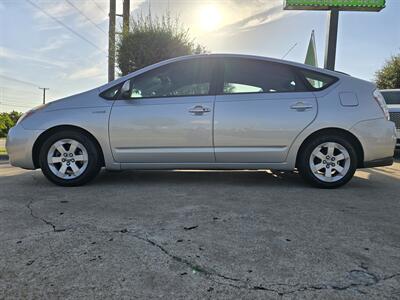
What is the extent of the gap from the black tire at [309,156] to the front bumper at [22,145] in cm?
303

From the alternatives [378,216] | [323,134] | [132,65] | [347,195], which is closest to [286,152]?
[323,134]

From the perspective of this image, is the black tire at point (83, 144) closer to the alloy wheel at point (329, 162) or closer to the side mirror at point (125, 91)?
the side mirror at point (125, 91)

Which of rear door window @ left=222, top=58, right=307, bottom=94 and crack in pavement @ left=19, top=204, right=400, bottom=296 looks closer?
crack in pavement @ left=19, top=204, right=400, bottom=296

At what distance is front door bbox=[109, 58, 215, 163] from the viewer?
418 cm

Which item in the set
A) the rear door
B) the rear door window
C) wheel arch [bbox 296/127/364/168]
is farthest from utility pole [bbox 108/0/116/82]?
wheel arch [bbox 296/127/364/168]

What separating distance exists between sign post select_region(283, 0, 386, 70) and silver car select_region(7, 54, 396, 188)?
6.91m

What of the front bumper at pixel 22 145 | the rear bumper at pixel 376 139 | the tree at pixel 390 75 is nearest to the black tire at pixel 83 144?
the front bumper at pixel 22 145

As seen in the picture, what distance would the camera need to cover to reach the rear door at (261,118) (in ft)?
13.6

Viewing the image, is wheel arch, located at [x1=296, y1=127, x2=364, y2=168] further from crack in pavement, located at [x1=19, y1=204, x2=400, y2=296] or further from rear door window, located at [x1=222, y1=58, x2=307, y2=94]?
crack in pavement, located at [x1=19, y1=204, x2=400, y2=296]

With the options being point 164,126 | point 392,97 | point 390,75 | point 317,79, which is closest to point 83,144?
point 164,126

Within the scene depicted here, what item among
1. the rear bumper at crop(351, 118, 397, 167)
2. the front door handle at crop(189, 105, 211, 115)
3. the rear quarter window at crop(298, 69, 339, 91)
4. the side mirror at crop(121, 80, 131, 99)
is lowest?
the rear bumper at crop(351, 118, 397, 167)

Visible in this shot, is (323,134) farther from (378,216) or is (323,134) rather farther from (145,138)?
(145,138)

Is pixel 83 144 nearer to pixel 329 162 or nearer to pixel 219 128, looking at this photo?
pixel 219 128

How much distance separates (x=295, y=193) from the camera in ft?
12.9
